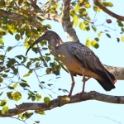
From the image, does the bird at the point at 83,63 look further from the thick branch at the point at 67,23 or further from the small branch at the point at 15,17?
the small branch at the point at 15,17

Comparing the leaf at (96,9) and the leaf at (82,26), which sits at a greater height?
the leaf at (96,9)

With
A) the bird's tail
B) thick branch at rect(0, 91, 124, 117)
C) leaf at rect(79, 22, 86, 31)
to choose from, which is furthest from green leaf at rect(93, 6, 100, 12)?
thick branch at rect(0, 91, 124, 117)

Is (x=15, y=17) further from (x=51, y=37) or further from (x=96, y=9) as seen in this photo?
(x=96, y=9)

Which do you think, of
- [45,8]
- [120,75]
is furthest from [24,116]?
[45,8]

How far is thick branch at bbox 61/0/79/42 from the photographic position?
10391 millimetres

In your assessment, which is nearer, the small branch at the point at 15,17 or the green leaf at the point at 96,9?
the small branch at the point at 15,17

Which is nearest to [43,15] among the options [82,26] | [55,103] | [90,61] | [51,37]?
[51,37]

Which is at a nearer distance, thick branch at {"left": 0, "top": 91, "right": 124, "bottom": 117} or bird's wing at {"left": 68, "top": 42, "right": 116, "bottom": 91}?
thick branch at {"left": 0, "top": 91, "right": 124, "bottom": 117}

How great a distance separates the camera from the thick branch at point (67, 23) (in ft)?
34.1

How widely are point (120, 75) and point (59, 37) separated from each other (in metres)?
1.95

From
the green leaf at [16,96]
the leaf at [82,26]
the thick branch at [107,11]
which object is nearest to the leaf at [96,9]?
the leaf at [82,26]

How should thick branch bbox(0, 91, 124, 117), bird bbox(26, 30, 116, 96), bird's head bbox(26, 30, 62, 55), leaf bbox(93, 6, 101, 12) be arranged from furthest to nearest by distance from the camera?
leaf bbox(93, 6, 101, 12)
bird's head bbox(26, 30, 62, 55)
bird bbox(26, 30, 116, 96)
thick branch bbox(0, 91, 124, 117)

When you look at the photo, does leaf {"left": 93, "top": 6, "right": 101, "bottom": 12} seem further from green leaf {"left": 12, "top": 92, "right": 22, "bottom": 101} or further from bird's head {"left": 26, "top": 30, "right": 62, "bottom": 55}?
green leaf {"left": 12, "top": 92, "right": 22, "bottom": 101}

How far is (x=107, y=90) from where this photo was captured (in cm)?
1026
